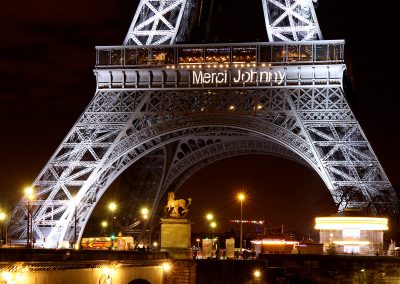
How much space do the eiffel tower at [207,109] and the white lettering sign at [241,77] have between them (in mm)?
77

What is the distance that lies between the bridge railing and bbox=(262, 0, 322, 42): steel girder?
5.49 feet

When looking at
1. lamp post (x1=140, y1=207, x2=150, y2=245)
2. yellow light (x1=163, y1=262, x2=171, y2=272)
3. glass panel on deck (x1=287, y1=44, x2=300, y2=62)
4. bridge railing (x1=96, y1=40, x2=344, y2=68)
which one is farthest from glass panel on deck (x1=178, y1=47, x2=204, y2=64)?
yellow light (x1=163, y1=262, x2=171, y2=272)

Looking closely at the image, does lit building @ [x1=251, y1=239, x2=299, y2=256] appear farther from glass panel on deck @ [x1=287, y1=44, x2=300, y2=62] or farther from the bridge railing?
glass panel on deck @ [x1=287, y1=44, x2=300, y2=62]

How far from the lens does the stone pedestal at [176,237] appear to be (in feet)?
208

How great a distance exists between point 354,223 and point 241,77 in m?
16.0

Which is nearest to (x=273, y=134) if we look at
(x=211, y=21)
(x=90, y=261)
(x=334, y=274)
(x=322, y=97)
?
(x=322, y=97)

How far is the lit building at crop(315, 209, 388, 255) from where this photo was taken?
71.5m

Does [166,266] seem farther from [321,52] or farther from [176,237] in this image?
[321,52]

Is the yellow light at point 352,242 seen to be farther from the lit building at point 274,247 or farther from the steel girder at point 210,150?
the steel girder at point 210,150

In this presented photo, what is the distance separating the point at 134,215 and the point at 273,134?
27.7 metres

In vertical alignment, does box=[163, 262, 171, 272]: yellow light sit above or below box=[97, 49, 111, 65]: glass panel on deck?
below

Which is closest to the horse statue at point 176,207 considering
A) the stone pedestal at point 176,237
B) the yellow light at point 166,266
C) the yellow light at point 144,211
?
the stone pedestal at point 176,237

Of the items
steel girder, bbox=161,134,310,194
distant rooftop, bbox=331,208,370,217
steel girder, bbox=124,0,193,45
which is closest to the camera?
distant rooftop, bbox=331,208,370,217

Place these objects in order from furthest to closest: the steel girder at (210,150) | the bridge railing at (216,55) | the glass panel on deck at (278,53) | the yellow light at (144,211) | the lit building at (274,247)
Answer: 1. the yellow light at (144,211)
2. the steel girder at (210,150)
3. the lit building at (274,247)
4. the glass panel on deck at (278,53)
5. the bridge railing at (216,55)
